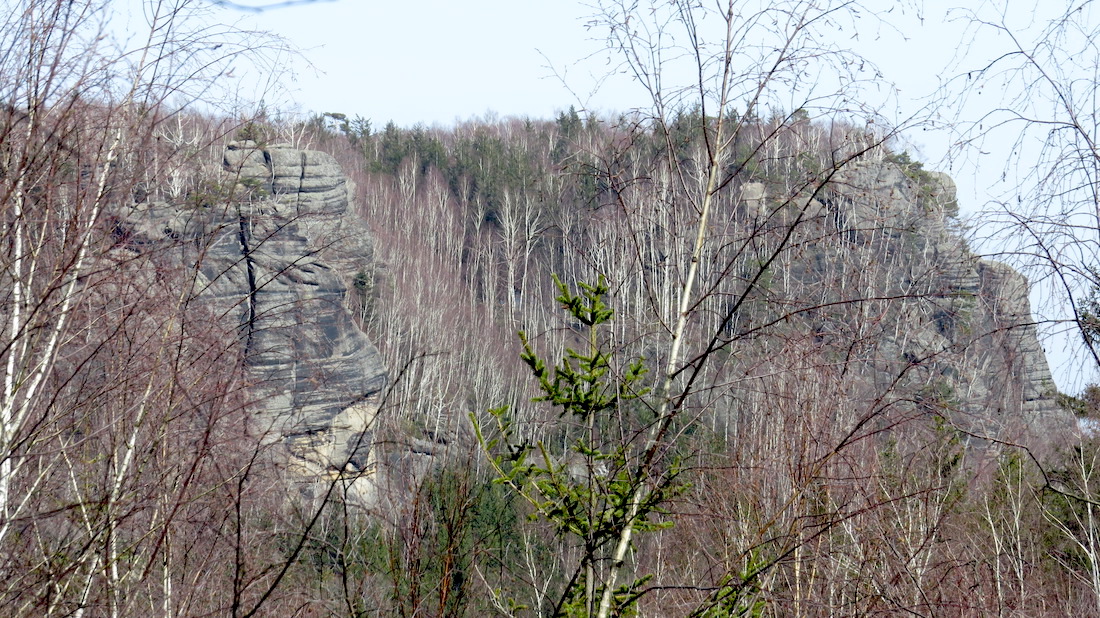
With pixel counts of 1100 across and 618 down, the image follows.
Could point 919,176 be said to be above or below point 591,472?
above

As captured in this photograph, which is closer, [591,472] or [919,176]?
[591,472]

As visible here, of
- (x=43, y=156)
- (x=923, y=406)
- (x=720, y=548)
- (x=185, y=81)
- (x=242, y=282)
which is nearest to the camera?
(x=43, y=156)

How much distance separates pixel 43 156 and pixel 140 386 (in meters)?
1.54

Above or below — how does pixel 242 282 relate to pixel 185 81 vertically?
below

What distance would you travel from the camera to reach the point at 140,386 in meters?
4.48

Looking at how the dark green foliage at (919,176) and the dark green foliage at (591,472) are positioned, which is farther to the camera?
the dark green foliage at (919,176)

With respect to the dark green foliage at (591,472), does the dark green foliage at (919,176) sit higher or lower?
higher

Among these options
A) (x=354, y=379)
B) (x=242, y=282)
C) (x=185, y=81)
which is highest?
(x=185, y=81)

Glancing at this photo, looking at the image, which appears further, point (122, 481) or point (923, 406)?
point (122, 481)

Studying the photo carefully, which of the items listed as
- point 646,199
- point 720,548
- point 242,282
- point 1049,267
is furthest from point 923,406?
point 242,282

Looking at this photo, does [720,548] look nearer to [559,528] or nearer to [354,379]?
[559,528]

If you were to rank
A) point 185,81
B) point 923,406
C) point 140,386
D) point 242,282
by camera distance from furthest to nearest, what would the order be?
point 242,282 < point 140,386 < point 185,81 < point 923,406

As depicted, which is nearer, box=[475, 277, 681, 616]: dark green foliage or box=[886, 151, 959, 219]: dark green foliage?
box=[475, 277, 681, 616]: dark green foliage

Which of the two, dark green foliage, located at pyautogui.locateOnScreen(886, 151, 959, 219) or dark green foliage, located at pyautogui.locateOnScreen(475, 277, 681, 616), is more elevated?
dark green foliage, located at pyautogui.locateOnScreen(886, 151, 959, 219)
